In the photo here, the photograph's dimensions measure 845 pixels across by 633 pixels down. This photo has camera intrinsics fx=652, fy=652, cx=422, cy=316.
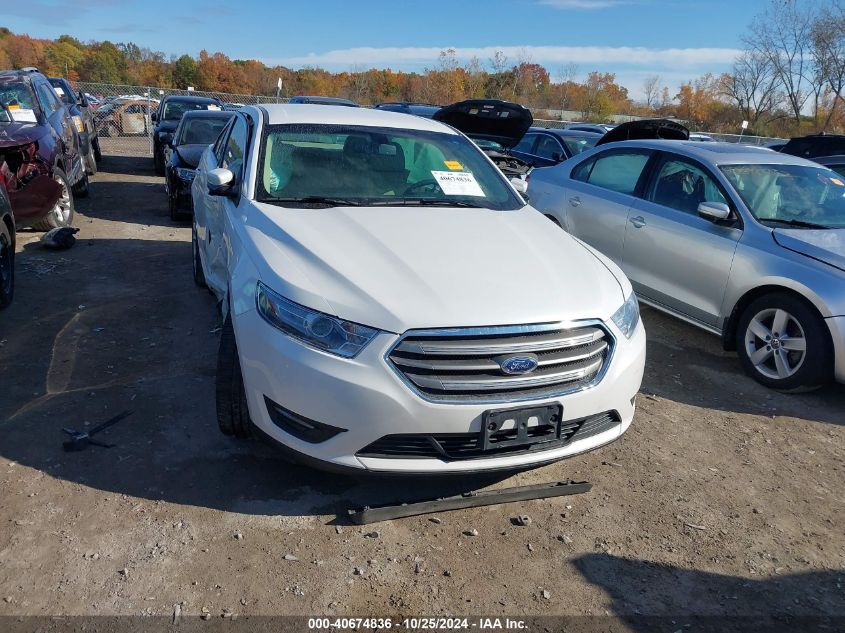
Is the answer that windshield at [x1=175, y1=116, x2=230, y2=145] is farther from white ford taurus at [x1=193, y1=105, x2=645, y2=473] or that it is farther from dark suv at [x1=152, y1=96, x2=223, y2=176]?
white ford taurus at [x1=193, y1=105, x2=645, y2=473]

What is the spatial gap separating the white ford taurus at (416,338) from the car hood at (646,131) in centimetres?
459

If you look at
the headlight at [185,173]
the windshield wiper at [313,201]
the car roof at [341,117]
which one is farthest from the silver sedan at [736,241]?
the headlight at [185,173]

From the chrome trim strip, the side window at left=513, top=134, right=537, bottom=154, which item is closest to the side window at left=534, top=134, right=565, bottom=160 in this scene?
the side window at left=513, top=134, right=537, bottom=154

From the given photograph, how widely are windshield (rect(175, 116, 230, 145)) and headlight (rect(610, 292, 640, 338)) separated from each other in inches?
330

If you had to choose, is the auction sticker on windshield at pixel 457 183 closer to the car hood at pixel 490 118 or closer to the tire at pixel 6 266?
the car hood at pixel 490 118

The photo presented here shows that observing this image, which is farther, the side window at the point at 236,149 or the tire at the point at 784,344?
the tire at the point at 784,344

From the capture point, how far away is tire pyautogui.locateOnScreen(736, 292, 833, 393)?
14.6 ft

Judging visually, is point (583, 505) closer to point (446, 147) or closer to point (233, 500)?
point (233, 500)

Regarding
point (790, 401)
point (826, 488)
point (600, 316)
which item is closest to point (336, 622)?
point (600, 316)

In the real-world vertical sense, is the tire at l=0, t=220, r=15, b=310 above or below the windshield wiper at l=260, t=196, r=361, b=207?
below

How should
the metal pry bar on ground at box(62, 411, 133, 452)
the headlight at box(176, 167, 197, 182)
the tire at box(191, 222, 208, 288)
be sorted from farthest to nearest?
the headlight at box(176, 167, 197, 182)
the tire at box(191, 222, 208, 288)
the metal pry bar on ground at box(62, 411, 133, 452)

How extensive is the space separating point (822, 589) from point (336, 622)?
2.05 m

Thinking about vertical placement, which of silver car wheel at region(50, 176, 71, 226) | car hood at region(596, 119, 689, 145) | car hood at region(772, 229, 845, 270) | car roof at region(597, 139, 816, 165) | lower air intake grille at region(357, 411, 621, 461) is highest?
car hood at region(596, 119, 689, 145)

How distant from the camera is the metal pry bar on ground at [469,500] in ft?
9.68
